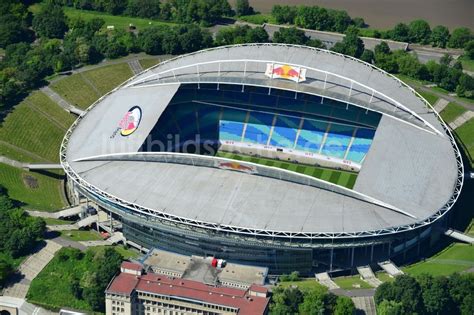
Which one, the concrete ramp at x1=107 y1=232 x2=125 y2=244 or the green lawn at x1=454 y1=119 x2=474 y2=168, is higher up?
the green lawn at x1=454 y1=119 x2=474 y2=168

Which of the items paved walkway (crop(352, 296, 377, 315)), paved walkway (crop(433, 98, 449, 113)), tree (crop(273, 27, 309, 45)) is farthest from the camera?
tree (crop(273, 27, 309, 45))

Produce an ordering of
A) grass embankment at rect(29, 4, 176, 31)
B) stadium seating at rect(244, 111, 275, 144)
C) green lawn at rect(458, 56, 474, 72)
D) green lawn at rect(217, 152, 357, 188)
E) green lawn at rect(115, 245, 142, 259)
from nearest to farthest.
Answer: green lawn at rect(115, 245, 142, 259)
green lawn at rect(217, 152, 357, 188)
stadium seating at rect(244, 111, 275, 144)
green lawn at rect(458, 56, 474, 72)
grass embankment at rect(29, 4, 176, 31)

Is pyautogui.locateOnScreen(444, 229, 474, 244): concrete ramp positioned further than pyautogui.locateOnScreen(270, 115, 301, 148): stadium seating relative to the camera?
No

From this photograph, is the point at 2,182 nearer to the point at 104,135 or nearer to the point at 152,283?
the point at 104,135

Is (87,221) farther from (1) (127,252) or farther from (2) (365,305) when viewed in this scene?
(2) (365,305)

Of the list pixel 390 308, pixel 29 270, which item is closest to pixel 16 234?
pixel 29 270

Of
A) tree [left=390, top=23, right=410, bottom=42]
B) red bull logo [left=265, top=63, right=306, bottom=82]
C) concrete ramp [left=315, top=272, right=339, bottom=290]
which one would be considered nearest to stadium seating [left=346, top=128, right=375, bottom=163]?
red bull logo [left=265, top=63, right=306, bottom=82]


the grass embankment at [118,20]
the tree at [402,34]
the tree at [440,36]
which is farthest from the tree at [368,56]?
the grass embankment at [118,20]

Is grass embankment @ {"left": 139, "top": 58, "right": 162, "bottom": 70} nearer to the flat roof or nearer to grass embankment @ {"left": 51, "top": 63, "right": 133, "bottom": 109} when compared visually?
grass embankment @ {"left": 51, "top": 63, "right": 133, "bottom": 109}
